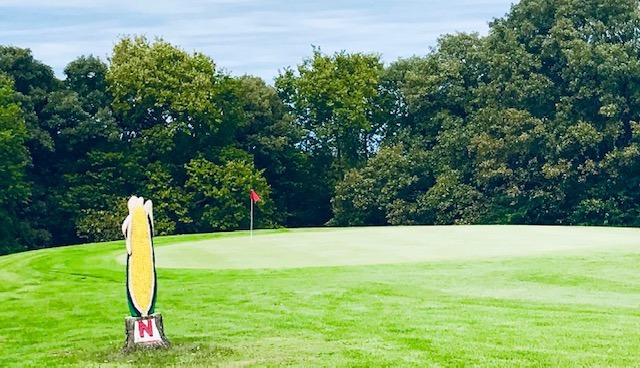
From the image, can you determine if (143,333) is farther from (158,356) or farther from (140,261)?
(140,261)

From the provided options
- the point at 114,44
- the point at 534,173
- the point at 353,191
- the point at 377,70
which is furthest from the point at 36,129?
the point at 534,173

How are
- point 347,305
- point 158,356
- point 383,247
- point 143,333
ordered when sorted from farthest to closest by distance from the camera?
point 383,247 < point 347,305 < point 143,333 < point 158,356

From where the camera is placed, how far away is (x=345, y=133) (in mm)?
58469

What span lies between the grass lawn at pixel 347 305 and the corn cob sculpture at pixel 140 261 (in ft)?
2.13

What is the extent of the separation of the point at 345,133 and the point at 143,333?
48.5 meters

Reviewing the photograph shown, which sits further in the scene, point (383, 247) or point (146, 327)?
point (383, 247)

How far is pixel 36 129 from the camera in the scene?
45.8 m

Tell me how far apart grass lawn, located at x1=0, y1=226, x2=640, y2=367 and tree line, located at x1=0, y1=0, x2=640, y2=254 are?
20.4 metres

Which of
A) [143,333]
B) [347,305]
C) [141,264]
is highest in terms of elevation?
[141,264]

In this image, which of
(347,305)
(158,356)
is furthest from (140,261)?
(347,305)

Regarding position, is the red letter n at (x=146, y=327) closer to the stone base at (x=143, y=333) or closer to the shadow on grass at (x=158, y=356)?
the stone base at (x=143, y=333)

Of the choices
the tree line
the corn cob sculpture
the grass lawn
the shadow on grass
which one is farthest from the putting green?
the tree line

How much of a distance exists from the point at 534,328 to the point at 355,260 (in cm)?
1104

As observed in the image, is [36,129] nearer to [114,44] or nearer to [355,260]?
[114,44]
